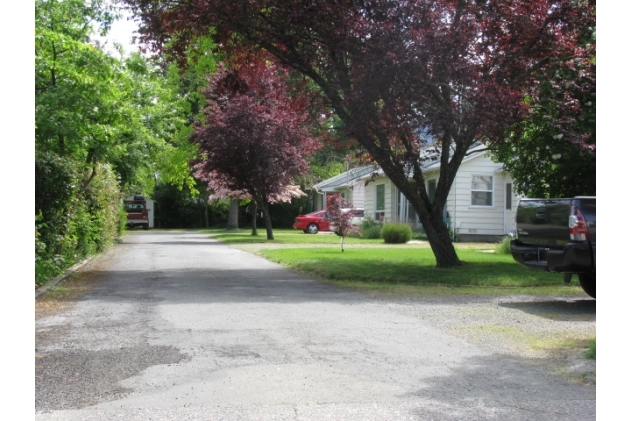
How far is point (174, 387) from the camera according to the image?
5977 millimetres

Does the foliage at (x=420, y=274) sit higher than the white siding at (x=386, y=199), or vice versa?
the white siding at (x=386, y=199)

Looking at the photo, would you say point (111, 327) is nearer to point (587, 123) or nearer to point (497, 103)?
point (497, 103)

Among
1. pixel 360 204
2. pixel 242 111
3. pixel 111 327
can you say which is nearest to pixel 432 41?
pixel 111 327

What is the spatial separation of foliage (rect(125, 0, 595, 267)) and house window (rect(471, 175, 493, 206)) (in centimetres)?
1481

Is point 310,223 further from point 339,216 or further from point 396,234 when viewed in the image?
point 339,216

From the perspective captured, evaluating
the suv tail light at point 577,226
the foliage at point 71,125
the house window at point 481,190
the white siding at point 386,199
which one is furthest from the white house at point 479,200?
the suv tail light at point 577,226

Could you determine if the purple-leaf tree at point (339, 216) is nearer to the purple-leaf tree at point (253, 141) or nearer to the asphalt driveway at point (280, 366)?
the purple-leaf tree at point (253, 141)

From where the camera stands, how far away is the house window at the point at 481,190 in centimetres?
2975

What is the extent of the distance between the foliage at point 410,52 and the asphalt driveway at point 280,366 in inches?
151

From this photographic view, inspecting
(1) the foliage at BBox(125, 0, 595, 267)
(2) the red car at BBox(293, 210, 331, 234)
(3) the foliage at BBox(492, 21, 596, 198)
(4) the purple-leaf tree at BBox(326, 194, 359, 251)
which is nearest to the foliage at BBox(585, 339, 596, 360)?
(1) the foliage at BBox(125, 0, 595, 267)

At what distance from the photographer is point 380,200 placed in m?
38.1

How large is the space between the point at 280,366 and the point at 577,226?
16.5 feet

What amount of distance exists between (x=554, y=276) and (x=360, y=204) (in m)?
31.0

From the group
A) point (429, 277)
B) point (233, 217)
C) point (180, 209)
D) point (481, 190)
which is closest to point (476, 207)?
point (481, 190)
